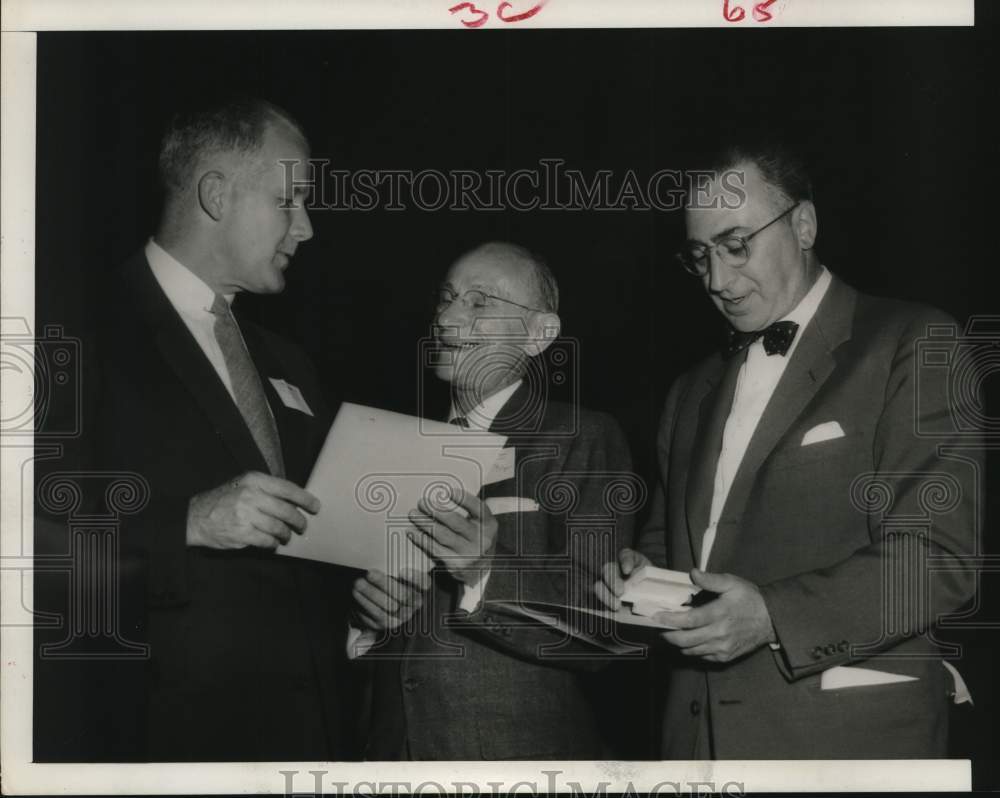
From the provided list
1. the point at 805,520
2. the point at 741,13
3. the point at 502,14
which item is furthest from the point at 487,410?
the point at 741,13

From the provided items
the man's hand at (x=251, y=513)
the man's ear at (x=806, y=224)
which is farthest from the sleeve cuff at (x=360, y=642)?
the man's ear at (x=806, y=224)

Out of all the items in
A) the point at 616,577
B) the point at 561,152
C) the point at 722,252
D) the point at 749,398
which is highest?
the point at 561,152

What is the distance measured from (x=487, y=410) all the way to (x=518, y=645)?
2.15ft

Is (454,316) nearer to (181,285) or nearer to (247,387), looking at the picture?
(247,387)

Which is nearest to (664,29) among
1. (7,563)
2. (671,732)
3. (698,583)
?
(698,583)

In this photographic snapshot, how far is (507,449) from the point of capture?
3268 mm

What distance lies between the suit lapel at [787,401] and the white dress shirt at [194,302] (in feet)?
4.65

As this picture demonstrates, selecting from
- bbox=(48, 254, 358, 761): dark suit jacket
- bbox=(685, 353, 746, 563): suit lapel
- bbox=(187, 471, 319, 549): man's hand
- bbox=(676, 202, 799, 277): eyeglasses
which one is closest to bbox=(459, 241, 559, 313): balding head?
bbox=(676, 202, 799, 277): eyeglasses

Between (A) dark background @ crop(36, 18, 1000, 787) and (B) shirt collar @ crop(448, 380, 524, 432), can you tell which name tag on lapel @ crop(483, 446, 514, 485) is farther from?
(A) dark background @ crop(36, 18, 1000, 787)

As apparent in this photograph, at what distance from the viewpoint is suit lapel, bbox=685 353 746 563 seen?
10.6ft

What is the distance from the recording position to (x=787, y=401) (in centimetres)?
317

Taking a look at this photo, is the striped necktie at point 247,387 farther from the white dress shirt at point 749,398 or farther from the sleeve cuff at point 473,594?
the white dress shirt at point 749,398

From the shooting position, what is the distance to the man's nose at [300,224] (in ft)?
11.2

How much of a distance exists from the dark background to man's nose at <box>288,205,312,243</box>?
37mm
